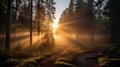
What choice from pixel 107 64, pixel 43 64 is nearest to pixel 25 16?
pixel 43 64

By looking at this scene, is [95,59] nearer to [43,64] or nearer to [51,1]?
[43,64]

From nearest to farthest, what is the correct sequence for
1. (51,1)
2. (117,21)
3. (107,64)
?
(107,64), (117,21), (51,1)

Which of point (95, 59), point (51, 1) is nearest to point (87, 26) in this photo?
point (51, 1)

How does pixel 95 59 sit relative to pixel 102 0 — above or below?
below

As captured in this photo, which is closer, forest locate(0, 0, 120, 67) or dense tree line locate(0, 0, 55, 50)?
forest locate(0, 0, 120, 67)

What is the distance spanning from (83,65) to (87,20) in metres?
38.2

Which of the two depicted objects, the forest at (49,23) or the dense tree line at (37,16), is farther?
the dense tree line at (37,16)

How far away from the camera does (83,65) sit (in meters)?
20.3

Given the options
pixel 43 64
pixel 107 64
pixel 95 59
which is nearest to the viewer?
pixel 107 64

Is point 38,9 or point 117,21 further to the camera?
point 38,9

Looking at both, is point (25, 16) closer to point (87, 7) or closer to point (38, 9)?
point (38, 9)

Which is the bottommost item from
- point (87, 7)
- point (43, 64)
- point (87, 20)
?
point (43, 64)

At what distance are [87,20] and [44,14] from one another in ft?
44.1

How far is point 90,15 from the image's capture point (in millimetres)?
56250
